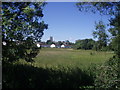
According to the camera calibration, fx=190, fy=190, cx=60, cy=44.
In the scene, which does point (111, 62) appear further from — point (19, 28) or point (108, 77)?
point (19, 28)

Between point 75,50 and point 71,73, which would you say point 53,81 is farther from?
point 75,50

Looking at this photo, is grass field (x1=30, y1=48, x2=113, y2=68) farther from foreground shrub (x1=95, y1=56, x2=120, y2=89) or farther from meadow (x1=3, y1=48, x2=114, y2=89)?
foreground shrub (x1=95, y1=56, x2=120, y2=89)

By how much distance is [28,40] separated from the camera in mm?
6098

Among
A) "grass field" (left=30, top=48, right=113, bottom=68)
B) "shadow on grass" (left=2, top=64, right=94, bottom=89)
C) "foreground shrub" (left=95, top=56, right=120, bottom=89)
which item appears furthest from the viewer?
"grass field" (left=30, top=48, right=113, bottom=68)

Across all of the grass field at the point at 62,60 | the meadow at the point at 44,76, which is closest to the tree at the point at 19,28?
the meadow at the point at 44,76

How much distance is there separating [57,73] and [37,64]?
3.18 feet

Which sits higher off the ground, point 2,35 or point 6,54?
point 2,35

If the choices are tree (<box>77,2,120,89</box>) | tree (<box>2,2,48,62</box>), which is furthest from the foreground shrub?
tree (<box>2,2,48,62</box>)

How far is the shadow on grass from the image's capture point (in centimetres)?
642

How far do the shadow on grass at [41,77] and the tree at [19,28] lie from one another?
65cm

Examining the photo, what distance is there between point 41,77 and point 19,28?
2.33 meters

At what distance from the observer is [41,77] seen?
699cm

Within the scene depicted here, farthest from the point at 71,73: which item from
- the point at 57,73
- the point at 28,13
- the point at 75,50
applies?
the point at 75,50

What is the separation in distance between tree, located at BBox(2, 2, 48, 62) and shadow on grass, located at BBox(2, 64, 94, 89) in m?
0.65
